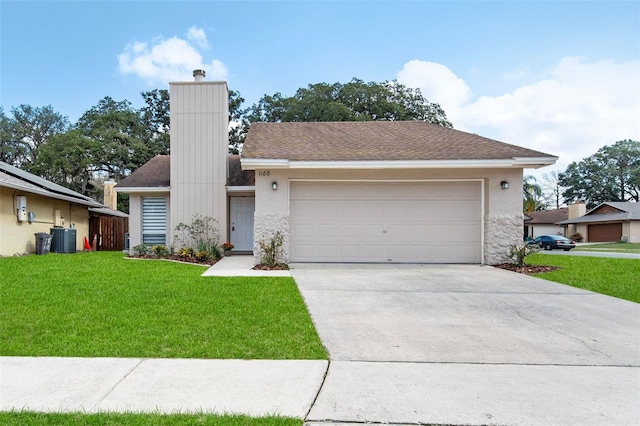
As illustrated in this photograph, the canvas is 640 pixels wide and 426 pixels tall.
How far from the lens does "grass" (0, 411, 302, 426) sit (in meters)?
2.61

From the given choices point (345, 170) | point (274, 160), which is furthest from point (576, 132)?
point (274, 160)

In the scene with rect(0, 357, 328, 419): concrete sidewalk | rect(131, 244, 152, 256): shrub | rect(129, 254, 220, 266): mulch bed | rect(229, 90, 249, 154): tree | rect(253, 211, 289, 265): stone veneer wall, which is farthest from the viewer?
rect(229, 90, 249, 154): tree

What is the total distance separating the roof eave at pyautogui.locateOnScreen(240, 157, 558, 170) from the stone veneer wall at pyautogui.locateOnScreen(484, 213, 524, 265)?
1482 mm

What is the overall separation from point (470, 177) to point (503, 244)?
2057mm

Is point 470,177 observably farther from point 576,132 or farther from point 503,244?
point 576,132

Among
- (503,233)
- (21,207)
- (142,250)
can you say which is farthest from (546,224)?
(21,207)

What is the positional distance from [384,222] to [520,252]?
3638mm

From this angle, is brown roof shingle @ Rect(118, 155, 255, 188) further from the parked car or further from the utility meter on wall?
the parked car

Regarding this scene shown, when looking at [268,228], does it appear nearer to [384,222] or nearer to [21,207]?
[384,222]

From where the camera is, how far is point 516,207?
35.5ft

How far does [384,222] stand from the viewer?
11.2 m

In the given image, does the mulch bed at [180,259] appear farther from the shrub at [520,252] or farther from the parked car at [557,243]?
the parked car at [557,243]

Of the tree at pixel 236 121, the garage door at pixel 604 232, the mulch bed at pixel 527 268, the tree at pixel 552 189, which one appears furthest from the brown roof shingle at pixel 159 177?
the tree at pixel 552 189

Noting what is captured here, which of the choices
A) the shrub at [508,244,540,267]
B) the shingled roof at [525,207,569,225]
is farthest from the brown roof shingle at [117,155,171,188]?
the shingled roof at [525,207,569,225]
